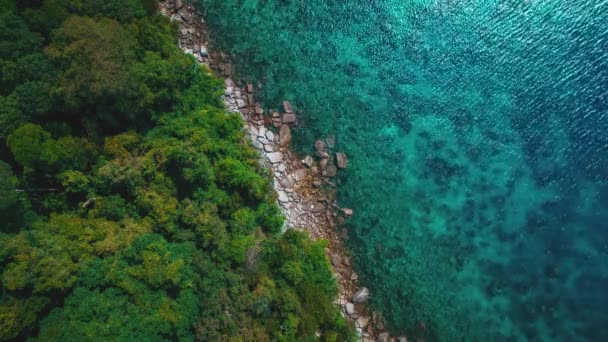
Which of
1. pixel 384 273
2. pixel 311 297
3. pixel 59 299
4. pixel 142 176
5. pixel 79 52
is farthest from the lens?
pixel 384 273

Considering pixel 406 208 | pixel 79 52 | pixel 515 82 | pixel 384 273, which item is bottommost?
pixel 384 273

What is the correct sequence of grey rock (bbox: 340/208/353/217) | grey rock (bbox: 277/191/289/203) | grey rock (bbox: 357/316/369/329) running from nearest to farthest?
1. grey rock (bbox: 357/316/369/329)
2. grey rock (bbox: 277/191/289/203)
3. grey rock (bbox: 340/208/353/217)

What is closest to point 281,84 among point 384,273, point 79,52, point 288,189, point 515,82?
point 288,189

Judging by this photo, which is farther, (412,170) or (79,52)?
(412,170)

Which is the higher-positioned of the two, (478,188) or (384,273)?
(478,188)

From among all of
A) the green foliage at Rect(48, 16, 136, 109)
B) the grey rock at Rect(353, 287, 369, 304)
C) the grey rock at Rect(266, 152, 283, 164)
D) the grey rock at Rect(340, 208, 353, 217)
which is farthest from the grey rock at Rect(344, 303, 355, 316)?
the green foliage at Rect(48, 16, 136, 109)

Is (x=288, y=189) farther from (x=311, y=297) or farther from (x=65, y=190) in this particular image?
(x=65, y=190)

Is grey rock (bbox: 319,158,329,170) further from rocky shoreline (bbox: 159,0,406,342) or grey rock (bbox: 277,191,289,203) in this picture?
grey rock (bbox: 277,191,289,203)

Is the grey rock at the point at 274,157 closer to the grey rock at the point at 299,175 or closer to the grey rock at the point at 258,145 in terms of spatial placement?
the grey rock at the point at 258,145

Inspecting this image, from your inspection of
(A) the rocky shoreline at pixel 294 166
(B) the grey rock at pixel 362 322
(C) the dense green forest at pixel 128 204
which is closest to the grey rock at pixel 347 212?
(A) the rocky shoreline at pixel 294 166

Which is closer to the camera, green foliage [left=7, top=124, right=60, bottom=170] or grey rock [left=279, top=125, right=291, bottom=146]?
green foliage [left=7, top=124, right=60, bottom=170]
